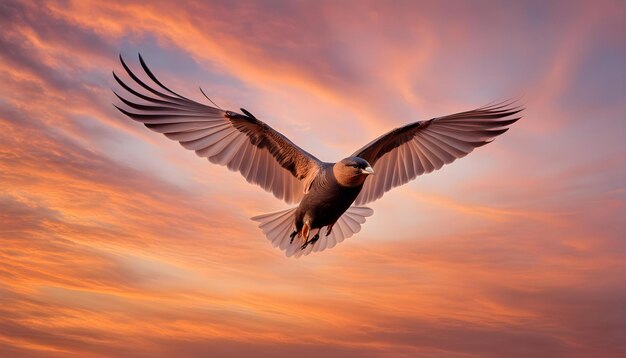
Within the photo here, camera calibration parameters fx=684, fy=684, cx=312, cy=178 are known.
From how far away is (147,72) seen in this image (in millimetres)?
11133

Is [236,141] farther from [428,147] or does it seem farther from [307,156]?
[428,147]

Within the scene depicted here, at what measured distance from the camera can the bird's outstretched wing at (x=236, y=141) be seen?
11602 millimetres

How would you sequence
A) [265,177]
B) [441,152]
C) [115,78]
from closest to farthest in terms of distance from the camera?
[115,78] < [265,177] < [441,152]

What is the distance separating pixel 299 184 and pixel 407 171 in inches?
90.1

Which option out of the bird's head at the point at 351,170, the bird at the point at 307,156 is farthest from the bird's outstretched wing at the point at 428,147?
the bird's head at the point at 351,170

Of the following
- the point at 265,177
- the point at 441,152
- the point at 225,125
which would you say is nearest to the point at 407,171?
the point at 441,152

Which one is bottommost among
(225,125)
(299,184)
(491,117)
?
(299,184)

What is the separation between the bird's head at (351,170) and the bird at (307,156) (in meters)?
0.02

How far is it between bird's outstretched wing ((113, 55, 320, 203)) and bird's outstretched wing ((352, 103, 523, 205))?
1727 mm

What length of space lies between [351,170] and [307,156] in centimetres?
173

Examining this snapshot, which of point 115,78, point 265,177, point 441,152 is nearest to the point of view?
point 115,78

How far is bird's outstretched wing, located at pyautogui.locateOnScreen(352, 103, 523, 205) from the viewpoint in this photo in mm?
13242

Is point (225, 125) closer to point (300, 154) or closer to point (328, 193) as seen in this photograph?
point (300, 154)

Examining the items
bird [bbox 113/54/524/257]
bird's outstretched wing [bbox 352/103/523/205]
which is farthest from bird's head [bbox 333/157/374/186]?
bird's outstretched wing [bbox 352/103/523/205]
